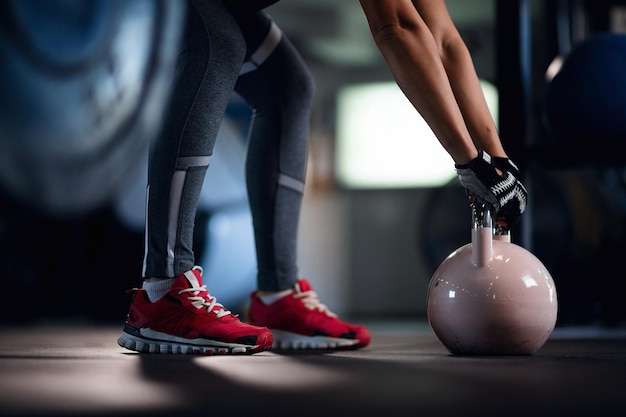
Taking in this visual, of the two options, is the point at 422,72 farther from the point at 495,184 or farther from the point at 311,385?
the point at 311,385

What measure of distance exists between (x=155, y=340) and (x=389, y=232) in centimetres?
508

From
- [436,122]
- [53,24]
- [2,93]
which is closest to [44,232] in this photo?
[2,93]

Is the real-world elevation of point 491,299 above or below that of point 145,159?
below

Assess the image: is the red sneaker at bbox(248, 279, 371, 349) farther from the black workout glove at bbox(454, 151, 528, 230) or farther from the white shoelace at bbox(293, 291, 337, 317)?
the black workout glove at bbox(454, 151, 528, 230)

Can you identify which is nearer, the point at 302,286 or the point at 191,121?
the point at 191,121

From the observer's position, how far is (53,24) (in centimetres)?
436

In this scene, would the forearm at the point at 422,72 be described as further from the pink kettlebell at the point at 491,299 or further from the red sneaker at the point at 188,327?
the red sneaker at the point at 188,327

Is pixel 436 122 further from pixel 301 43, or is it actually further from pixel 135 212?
pixel 301 43

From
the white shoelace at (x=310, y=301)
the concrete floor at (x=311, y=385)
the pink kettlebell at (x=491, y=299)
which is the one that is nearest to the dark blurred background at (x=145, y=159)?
the white shoelace at (x=310, y=301)

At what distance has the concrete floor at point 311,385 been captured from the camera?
843mm

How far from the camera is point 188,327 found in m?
1.47

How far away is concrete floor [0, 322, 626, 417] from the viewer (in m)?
0.84

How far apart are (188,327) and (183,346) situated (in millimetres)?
36

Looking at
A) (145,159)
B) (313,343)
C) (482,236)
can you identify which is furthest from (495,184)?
(145,159)
